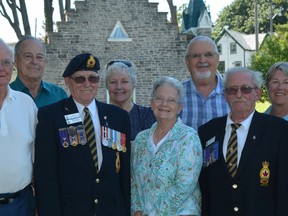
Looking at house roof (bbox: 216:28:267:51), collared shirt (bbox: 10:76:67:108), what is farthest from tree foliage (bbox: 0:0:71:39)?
house roof (bbox: 216:28:267:51)

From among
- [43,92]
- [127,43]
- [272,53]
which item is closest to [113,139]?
[43,92]

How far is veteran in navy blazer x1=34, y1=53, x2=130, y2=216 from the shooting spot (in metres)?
3.75

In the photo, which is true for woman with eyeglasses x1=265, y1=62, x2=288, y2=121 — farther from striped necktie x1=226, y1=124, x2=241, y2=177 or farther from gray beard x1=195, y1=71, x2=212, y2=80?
striped necktie x1=226, y1=124, x2=241, y2=177

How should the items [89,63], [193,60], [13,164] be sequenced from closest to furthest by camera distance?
[13,164] < [89,63] < [193,60]

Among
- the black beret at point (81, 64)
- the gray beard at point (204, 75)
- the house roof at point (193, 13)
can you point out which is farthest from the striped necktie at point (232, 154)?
the house roof at point (193, 13)

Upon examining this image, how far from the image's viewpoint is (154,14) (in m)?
18.0

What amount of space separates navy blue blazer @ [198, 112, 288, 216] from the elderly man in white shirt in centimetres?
155

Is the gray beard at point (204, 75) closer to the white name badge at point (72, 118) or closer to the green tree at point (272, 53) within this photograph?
the white name badge at point (72, 118)

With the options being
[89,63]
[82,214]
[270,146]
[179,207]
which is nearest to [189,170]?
[179,207]

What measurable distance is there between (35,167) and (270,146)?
1.91 meters

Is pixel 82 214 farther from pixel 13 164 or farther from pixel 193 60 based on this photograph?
pixel 193 60

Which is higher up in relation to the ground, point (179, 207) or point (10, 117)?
point (10, 117)

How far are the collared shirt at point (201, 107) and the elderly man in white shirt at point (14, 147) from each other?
6.16 ft

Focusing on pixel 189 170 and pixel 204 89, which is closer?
pixel 189 170
